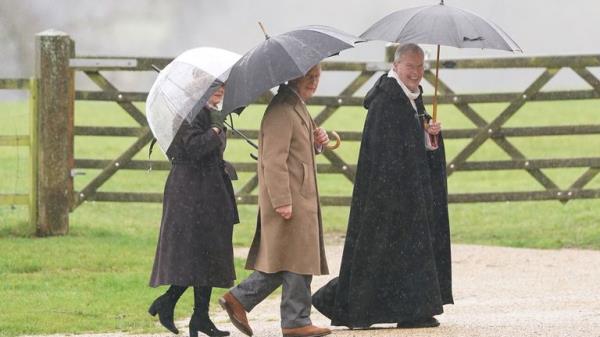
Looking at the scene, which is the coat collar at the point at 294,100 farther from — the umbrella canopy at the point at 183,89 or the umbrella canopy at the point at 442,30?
the umbrella canopy at the point at 442,30

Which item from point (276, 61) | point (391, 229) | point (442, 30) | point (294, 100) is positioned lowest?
point (391, 229)

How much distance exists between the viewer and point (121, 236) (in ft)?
46.9

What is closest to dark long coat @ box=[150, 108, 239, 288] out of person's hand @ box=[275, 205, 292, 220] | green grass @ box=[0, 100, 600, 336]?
person's hand @ box=[275, 205, 292, 220]

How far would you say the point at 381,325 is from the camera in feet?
30.6

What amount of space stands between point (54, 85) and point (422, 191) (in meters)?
5.72

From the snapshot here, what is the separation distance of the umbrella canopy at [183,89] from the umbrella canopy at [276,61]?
229 mm

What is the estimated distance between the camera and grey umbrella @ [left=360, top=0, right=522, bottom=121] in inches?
336

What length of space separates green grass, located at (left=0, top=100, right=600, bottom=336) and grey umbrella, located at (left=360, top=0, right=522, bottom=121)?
254 cm

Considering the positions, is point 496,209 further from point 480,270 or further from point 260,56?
point 260,56

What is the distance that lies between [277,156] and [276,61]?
553 millimetres

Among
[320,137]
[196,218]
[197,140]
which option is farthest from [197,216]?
[320,137]

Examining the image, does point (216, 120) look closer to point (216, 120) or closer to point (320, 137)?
point (216, 120)

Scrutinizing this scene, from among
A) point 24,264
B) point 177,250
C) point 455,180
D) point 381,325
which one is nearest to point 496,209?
point 455,180

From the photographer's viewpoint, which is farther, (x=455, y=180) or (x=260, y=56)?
(x=455, y=180)
